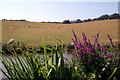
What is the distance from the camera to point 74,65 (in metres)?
2.45

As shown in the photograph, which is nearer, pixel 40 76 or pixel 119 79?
pixel 40 76

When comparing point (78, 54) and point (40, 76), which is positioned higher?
point (78, 54)

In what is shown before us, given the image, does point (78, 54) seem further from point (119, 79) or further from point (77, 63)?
point (119, 79)

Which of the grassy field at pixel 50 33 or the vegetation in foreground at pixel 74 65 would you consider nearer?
the vegetation in foreground at pixel 74 65

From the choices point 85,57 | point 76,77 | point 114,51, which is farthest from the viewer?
point 114,51

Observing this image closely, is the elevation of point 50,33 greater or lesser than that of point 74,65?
lesser

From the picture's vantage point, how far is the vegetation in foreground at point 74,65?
224cm

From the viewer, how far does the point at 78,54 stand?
2447 millimetres

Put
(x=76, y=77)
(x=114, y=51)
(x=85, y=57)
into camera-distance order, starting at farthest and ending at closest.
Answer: (x=114, y=51) → (x=85, y=57) → (x=76, y=77)

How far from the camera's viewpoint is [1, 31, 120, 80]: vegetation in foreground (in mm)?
2238

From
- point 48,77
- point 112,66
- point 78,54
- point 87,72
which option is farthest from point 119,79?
point 48,77

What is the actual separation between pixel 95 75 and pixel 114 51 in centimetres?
46

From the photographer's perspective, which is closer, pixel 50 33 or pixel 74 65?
pixel 74 65

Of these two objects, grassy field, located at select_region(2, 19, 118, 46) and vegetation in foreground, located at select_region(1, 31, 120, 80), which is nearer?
vegetation in foreground, located at select_region(1, 31, 120, 80)
